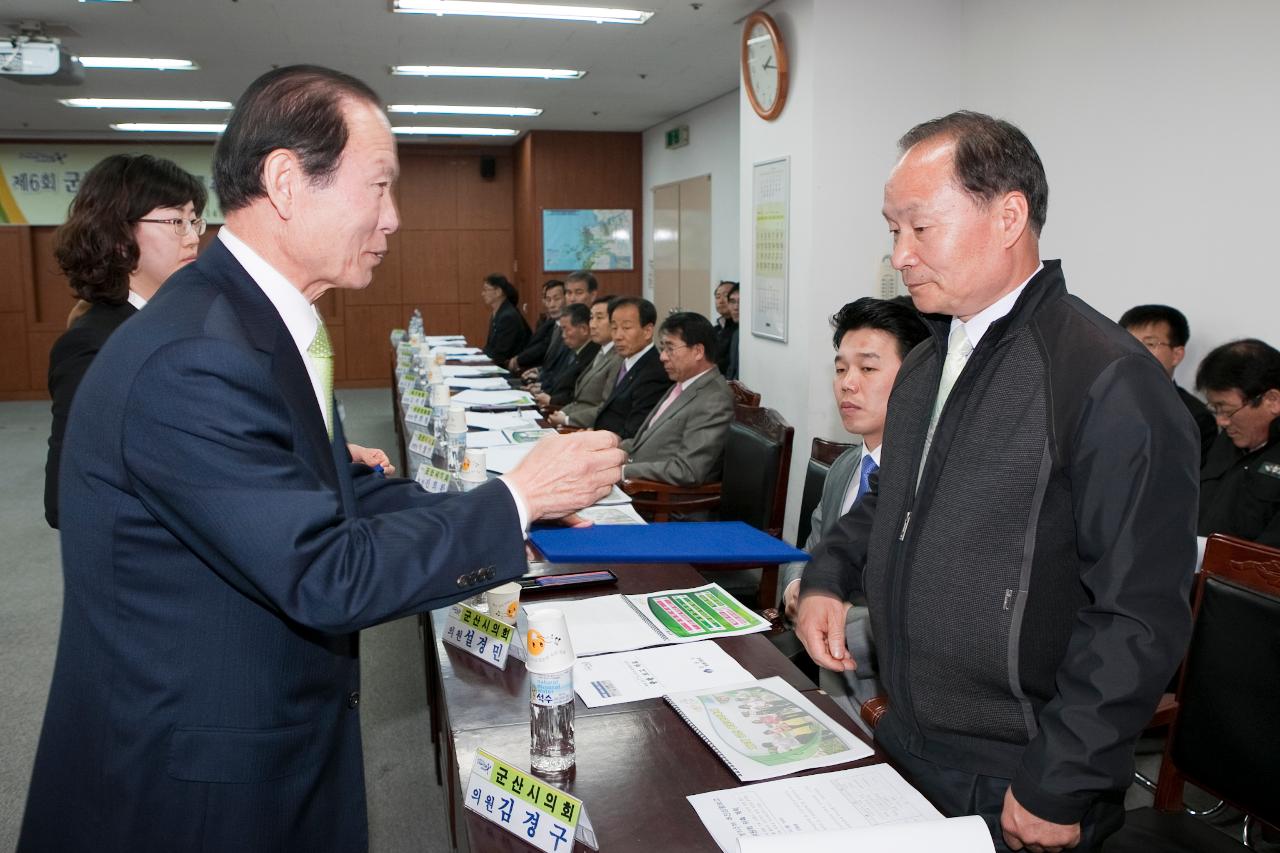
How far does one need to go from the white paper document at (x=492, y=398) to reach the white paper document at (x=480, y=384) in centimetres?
14

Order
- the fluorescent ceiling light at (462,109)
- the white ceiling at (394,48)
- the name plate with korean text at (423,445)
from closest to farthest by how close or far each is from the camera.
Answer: the name plate with korean text at (423,445), the white ceiling at (394,48), the fluorescent ceiling light at (462,109)

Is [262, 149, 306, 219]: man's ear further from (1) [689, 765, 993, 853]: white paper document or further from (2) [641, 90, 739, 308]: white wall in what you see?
(2) [641, 90, 739, 308]: white wall

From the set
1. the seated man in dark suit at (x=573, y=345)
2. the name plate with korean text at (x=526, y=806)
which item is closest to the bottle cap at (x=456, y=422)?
the name plate with korean text at (x=526, y=806)

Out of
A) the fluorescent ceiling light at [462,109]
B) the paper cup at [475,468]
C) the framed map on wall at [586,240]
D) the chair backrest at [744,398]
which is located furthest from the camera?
the framed map on wall at [586,240]

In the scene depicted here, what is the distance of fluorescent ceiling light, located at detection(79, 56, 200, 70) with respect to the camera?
6.77 metres

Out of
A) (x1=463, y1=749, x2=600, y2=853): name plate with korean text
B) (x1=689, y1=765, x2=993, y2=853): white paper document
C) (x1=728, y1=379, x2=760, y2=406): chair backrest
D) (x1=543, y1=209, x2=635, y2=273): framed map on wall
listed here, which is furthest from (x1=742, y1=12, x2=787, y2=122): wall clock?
(x1=543, y1=209, x2=635, y2=273): framed map on wall

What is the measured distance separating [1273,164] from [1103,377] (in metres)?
2.65

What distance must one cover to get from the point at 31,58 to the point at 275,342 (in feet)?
19.2

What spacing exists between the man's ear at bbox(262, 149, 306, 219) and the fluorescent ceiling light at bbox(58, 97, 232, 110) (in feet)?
27.6

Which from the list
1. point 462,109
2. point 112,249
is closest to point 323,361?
point 112,249

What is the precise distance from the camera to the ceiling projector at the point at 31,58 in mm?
5543

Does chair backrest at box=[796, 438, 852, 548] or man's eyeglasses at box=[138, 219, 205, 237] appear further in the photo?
chair backrest at box=[796, 438, 852, 548]

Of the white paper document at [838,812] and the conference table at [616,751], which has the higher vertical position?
the white paper document at [838,812]

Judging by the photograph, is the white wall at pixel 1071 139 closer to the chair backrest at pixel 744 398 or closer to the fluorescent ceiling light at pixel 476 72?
the chair backrest at pixel 744 398
